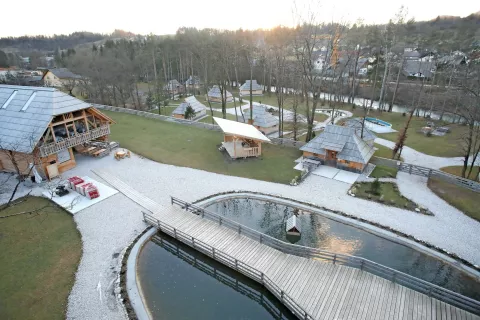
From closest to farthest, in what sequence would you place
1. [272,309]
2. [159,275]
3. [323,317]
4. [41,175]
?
[323,317] < [272,309] < [159,275] < [41,175]

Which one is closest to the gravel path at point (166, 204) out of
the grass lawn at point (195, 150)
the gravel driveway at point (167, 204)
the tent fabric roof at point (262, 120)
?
the gravel driveway at point (167, 204)

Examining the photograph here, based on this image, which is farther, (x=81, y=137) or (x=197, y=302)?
(x=81, y=137)

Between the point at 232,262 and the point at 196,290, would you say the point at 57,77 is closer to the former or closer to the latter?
the point at 232,262

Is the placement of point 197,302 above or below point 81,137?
below

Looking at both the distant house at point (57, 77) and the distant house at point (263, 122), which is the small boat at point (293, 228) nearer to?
the distant house at point (263, 122)

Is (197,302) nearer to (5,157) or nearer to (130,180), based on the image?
(130,180)

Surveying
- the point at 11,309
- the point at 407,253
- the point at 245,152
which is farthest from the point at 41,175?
the point at 407,253

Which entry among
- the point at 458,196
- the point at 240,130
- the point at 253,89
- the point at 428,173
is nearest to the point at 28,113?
the point at 240,130
